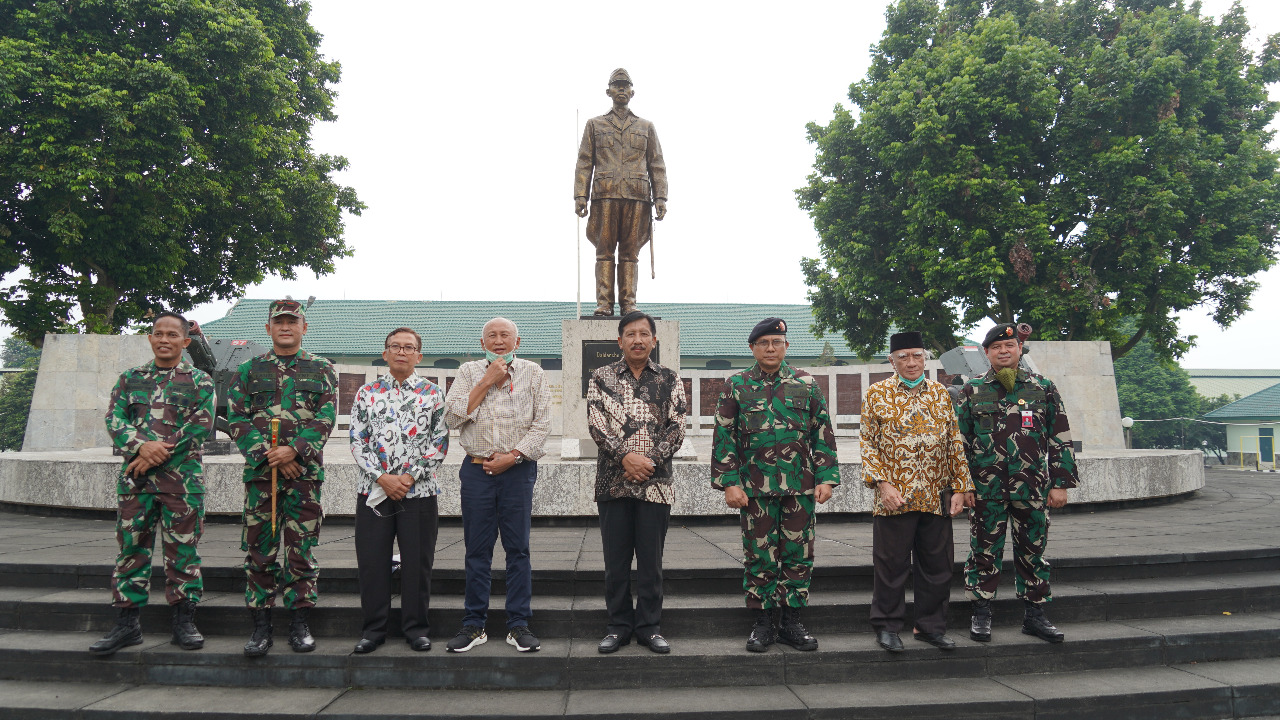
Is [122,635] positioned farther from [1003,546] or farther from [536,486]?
[1003,546]

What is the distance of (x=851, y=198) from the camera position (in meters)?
20.1

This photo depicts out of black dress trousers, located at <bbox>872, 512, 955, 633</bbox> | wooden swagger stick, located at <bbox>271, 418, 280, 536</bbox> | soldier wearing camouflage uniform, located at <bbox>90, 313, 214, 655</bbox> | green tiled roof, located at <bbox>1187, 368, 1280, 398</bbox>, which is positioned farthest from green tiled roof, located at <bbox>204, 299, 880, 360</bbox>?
green tiled roof, located at <bbox>1187, 368, 1280, 398</bbox>

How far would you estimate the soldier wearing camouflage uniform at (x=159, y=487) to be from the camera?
12.7 feet

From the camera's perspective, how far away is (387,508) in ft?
12.5

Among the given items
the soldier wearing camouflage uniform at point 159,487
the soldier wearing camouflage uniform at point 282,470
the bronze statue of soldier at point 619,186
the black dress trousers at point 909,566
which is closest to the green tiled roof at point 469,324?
the bronze statue of soldier at point 619,186

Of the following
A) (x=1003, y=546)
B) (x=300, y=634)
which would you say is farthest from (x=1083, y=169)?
(x=300, y=634)

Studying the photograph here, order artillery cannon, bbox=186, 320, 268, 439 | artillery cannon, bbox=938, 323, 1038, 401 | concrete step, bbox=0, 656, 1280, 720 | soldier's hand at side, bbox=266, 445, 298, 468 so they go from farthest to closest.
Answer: artillery cannon, bbox=938, 323, 1038, 401 → artillery cannon, bbox=186, 320, 268, 439 → soldier's hand at side, bbox=266, 445, 298, 468 → concrete step, bbox=0, 656, 1280, 720

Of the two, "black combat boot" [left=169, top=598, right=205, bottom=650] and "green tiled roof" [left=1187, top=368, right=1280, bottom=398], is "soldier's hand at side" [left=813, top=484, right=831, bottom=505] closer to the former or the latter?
"black combat boot" [left=169, top=598, right=205, bottom=650]

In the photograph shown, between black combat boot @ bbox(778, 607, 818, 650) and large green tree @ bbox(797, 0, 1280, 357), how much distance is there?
15386 mm

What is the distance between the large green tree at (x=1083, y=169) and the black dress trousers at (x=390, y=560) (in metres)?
16.5

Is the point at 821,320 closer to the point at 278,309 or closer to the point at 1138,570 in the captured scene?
the point at 1138,570

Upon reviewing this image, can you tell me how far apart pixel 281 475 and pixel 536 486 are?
3.06 m

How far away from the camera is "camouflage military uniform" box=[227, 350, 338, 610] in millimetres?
3799

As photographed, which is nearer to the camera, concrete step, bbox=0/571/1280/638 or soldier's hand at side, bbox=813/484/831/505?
soldier's hand at side, bbox=813/484/831/505
